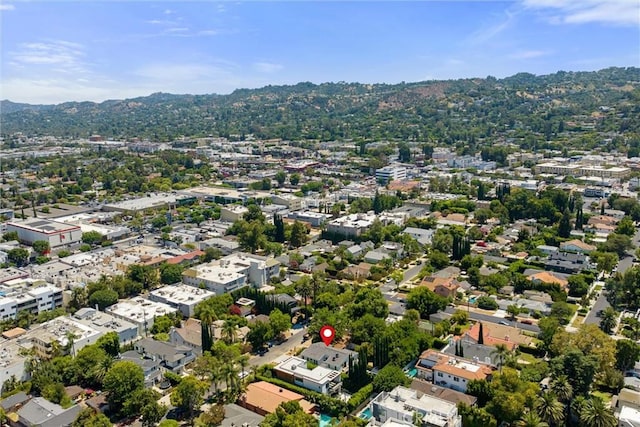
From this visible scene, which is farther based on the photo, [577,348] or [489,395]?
[577,348]

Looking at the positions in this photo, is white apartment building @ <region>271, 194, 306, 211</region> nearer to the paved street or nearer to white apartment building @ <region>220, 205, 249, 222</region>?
white apartment building @ <region>220, 205, 249, 222</region>

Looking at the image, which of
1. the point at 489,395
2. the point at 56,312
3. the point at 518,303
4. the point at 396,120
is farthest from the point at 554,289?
the point at 396,120

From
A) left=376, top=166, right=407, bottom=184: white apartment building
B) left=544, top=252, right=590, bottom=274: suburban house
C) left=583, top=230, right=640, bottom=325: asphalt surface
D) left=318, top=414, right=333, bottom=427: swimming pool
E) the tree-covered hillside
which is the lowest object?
left=318, top=414, right=333, bottom=427: swimming pool

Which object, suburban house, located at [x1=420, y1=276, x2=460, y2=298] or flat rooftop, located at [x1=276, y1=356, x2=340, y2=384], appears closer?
flat rooftop, located at [x1=276, y1=356, x2=340, y2=384]

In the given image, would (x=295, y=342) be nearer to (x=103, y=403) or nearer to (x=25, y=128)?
(x=103, y=403)

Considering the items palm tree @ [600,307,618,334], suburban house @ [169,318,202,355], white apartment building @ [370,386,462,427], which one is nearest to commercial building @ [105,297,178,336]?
suburban house @ [169,318,202,355]

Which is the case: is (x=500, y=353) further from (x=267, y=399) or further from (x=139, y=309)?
(x=139, y=309)
